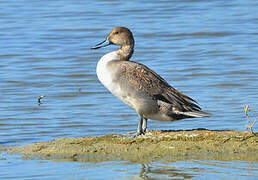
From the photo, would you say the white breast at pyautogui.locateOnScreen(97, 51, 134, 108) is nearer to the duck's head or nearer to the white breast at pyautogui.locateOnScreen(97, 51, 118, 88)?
the white breast at pyautogui.locateOnScreen(97, 51, 118, 88)

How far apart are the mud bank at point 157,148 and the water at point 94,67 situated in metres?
0.17

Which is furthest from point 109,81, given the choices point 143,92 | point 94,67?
point 94,67

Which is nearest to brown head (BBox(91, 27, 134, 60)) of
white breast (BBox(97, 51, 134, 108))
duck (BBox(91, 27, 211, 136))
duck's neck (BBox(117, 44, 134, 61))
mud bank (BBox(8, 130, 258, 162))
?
duck's neck (BBox(117, 44, 134, 61))

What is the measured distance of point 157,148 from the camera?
6.25 metres

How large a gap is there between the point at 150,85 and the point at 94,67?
5.63 meters

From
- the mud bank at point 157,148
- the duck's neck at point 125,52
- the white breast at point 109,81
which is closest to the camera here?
the mud bank at point 157,148

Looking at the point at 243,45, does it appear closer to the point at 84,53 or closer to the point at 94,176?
the point at 84,53

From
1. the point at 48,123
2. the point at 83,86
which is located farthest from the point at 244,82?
the point at 48,123

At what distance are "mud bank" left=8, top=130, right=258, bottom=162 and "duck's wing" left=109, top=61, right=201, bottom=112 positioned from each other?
0.28 m

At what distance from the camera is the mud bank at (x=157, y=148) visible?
20.1ft

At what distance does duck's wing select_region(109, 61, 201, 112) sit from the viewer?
6500 mm

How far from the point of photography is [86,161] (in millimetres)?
6102

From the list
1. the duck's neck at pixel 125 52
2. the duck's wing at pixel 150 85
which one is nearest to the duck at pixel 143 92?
the duck's wing at pixel 150 85

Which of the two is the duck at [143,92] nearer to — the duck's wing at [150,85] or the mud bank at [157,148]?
the duck's wing at [150,85]
